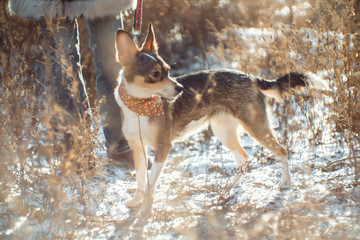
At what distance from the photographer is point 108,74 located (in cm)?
400

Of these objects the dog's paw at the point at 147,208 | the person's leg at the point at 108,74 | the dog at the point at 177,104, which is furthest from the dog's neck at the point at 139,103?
the person's leg at the point at 108,74

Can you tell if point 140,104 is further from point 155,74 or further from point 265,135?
point 265,135

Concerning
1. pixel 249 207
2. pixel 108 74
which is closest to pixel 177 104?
pixel 108 74

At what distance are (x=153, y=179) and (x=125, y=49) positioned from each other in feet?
3.61

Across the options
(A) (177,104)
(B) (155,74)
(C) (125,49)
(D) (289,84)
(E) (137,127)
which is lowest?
(E) (137,127)

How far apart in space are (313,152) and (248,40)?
242cm

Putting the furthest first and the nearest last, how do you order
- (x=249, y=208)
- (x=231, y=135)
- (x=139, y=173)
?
1. (x=231, y=135)
2. (x=139, y=173)
3. (x=249, y=208)

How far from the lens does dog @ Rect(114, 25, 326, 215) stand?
9.71 ft

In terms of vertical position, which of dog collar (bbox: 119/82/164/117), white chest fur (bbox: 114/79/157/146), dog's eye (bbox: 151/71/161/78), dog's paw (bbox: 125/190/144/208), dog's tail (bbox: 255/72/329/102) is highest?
dog's eye (bbox: 151/71/161/78)

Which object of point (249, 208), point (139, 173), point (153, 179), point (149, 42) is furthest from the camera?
point (139, 173)

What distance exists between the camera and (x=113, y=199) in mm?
3316

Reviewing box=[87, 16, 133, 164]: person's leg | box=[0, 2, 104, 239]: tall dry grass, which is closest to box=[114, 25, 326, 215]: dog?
box=[0, 2, 104, 239]: tall dry grass

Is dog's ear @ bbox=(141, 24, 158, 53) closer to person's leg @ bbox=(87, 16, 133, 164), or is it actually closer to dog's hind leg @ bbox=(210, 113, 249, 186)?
person's leg @ bbox=(87, 16, 133, 164)

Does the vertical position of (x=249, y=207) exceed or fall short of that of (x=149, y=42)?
it falls short
